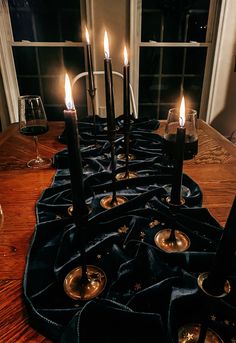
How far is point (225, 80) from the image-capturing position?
276 centimetres

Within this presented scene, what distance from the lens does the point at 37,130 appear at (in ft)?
3.28

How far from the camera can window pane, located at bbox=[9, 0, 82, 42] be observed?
260cm

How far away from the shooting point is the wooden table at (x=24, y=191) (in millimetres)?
468

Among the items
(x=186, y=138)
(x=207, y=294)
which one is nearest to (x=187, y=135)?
(x=186, y=138)

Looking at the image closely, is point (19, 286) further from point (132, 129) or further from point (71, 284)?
point (132, 129)

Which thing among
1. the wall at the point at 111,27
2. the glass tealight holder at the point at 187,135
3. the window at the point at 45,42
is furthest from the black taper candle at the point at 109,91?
the window at the point at 45,42

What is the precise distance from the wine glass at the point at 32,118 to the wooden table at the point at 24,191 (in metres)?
0.06

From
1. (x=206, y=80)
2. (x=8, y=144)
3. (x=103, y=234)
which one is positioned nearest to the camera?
(x=103, y=234)

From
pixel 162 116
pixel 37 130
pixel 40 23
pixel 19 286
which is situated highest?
pixel 40 23

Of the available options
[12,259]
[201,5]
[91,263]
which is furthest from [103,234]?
[201,5]

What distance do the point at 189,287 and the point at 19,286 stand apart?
0.32m

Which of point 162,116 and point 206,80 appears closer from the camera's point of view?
point 206,80

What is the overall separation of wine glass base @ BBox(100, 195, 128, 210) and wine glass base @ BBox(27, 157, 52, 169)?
0.33 m

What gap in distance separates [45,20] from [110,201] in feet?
8.44
